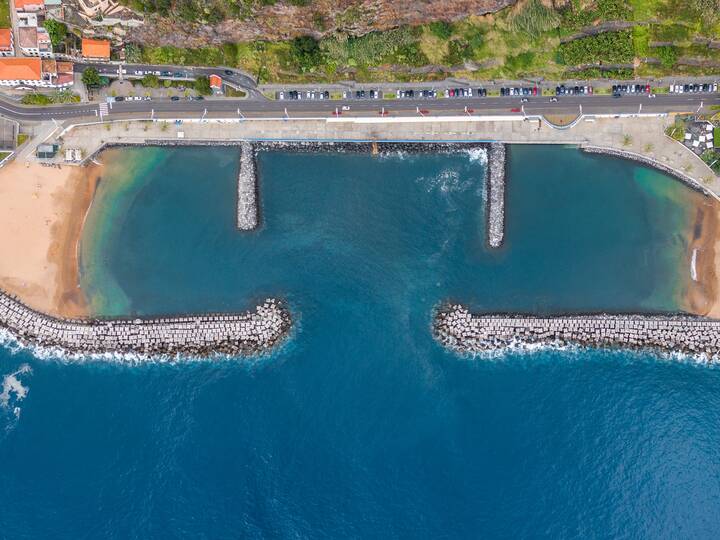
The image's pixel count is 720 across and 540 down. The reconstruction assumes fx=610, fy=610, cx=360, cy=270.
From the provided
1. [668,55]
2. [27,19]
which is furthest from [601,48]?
[27,19]

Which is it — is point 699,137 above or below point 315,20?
below

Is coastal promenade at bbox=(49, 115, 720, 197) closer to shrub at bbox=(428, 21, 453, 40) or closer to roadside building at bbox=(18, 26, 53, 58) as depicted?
roadside building at bbox=(18, 26, 53, 58)

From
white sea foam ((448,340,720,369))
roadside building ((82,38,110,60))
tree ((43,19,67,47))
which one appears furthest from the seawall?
tree ((43,19,67,47))

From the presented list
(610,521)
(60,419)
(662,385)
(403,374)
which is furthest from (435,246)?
(60,419)

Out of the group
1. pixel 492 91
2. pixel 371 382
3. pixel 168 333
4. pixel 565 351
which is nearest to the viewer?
pixel 371 382

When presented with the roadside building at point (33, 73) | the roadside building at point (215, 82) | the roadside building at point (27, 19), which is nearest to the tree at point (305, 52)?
the roadside building at point (215, 82)

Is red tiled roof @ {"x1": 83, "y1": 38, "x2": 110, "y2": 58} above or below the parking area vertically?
above

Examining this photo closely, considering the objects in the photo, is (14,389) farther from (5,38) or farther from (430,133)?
(430,133)
